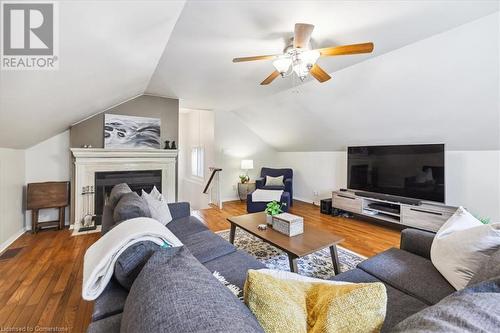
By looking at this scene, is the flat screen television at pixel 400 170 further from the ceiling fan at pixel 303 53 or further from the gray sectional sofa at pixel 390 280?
the ceiling fan at pixel 303 53

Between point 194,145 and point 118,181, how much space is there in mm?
3078

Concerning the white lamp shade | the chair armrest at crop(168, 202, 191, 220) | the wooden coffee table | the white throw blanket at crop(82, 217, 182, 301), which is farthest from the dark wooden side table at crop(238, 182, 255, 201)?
the white throw blanket at crop(82, 217, 182, 301)

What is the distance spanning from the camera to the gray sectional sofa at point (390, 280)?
60 cm

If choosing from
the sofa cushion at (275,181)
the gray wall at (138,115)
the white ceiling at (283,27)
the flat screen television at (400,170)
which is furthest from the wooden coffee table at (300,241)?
the gray wall at (138,115)

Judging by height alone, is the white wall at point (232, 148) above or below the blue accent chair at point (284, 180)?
above

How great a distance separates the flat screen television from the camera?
319 centimetres

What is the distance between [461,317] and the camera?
1.86ft

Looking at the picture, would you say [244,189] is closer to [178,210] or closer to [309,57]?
[178,210]

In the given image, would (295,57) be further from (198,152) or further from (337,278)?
(198,152)

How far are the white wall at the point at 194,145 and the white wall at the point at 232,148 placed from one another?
203mm

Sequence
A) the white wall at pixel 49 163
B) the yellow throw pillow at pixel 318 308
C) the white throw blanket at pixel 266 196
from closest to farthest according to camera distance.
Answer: the yellow throw pillow at pixel 318 308 < the white wall at pixel 49 163 < the white throw blanket at pixel 266 196

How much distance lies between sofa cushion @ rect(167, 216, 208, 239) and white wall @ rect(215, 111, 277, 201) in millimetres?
3120

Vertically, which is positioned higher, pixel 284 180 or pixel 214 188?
pixel 284 180

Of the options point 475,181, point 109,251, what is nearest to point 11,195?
point 109,251
